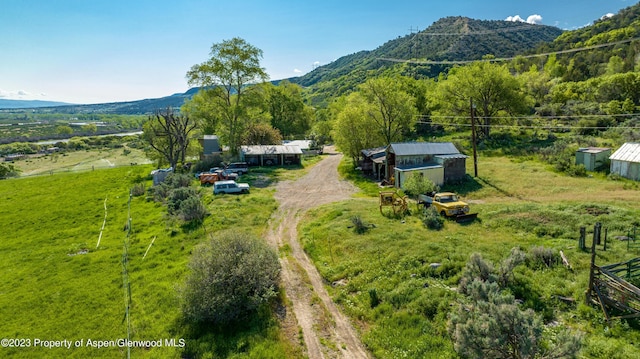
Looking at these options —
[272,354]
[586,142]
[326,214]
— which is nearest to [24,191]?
[326,214]

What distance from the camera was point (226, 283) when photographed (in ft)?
42.8

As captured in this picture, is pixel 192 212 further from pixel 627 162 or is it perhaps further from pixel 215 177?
pixel 627 162

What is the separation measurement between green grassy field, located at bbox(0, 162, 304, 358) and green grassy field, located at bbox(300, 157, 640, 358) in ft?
13.4

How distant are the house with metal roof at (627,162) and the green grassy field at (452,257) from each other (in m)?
2.02

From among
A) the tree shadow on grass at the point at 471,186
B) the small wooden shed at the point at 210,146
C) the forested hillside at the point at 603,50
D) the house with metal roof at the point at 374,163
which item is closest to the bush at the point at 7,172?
the small wooden shed at the point at 210,146

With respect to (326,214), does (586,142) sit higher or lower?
higher

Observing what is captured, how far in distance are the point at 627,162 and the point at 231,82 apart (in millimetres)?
48061

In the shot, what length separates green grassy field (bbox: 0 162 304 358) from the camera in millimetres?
12078

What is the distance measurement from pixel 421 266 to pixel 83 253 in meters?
21.6

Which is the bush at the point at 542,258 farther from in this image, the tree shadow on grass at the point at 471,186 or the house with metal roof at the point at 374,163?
the house with metal roof at the point at 374,163

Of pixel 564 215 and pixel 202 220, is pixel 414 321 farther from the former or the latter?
pixel 202 220

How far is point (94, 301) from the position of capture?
50.5 feet

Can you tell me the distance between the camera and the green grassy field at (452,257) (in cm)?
1065

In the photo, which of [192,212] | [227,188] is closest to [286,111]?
[227,188]
